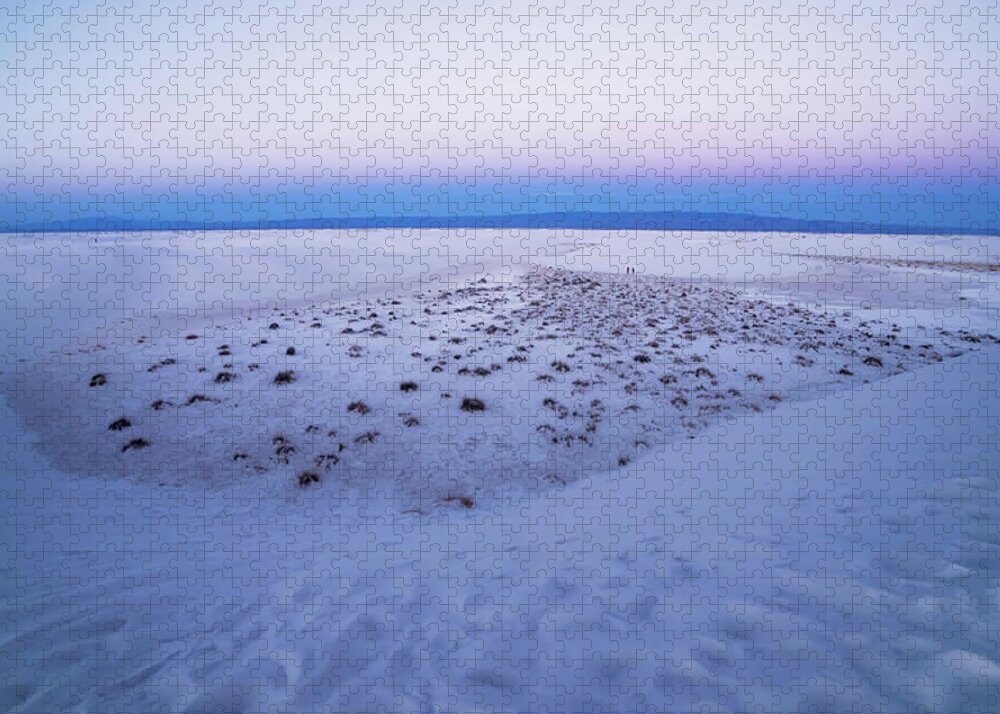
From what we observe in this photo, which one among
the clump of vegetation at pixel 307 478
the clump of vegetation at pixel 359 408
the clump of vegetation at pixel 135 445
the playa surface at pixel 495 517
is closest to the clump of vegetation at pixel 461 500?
the playa surface at pixel 495 517

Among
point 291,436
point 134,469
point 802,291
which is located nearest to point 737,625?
point 291,436

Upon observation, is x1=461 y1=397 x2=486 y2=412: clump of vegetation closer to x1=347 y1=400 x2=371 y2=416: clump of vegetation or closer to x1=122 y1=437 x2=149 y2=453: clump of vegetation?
x1=347 y1=400 x2=371 y2=416: clump of vegetation

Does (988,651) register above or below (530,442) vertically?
above

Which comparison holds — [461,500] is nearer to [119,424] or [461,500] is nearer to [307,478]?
[307,478]

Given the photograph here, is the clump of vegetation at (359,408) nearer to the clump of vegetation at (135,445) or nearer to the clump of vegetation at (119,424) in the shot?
the clump of vegetation at (135,445)

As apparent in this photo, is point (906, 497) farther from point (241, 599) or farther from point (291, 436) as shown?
point (291, 436)
